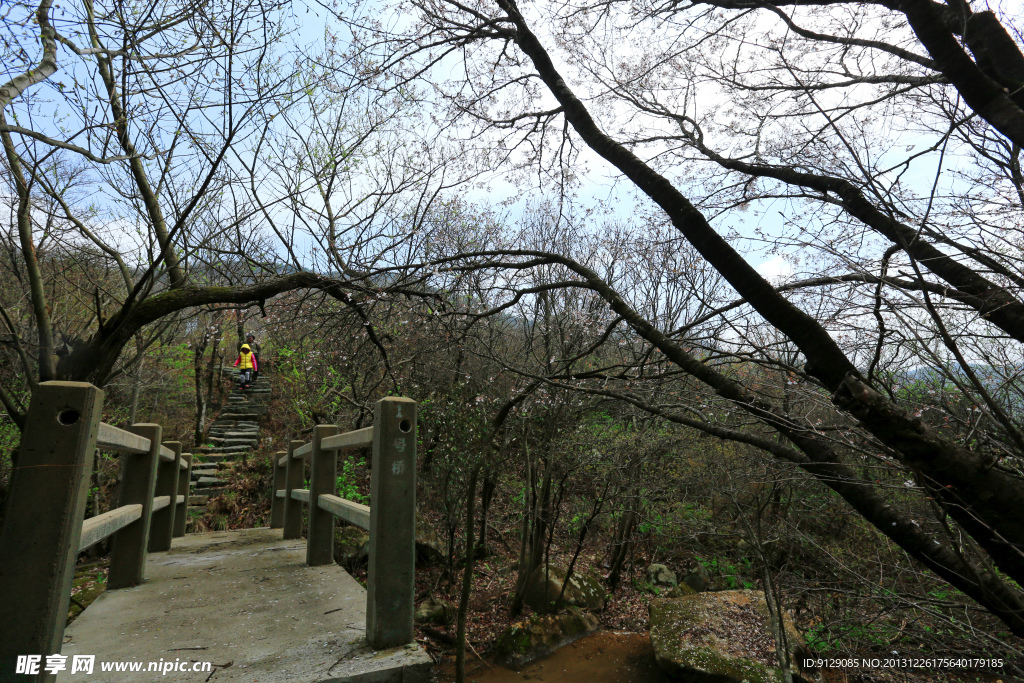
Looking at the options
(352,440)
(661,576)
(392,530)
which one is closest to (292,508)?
(352,440)

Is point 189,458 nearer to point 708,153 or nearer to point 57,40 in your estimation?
point 57,40

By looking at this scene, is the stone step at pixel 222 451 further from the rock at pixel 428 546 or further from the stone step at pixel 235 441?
the rock at pixel 428 546

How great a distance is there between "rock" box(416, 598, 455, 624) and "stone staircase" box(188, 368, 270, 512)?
19.9 feet

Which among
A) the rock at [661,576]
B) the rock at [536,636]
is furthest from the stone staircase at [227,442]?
the rock at [661,576]

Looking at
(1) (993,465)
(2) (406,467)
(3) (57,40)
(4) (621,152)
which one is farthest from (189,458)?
(1) (993,465)

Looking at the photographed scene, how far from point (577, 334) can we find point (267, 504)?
26.7 ft

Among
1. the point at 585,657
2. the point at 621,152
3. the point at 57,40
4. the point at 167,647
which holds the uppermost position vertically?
the point at 57,40

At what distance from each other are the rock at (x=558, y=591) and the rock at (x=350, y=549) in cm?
279

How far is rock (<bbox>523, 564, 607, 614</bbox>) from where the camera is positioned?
8.45m

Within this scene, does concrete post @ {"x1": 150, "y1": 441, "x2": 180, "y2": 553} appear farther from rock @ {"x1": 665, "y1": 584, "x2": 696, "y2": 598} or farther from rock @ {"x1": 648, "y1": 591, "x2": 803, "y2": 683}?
rock @ {"x1": 665, "y1": 584, "x2": 696, "y2": 598}

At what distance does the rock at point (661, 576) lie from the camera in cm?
1087

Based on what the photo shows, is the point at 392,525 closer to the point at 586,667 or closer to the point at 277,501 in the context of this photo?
the point at 277,501

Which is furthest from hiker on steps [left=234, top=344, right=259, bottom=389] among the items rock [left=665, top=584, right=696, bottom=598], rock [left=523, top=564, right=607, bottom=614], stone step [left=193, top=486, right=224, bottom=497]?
rock [left=665, top=584, right=696, bottom=598]

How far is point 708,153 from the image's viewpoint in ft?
18.0
